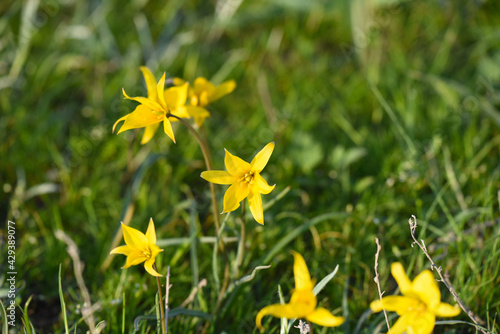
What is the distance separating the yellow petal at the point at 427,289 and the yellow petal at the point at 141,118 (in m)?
0.82

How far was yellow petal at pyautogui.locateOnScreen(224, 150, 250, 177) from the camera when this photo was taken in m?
1.36

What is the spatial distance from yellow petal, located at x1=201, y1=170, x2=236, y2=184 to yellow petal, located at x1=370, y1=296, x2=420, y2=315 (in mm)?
498

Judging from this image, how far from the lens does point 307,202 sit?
219 cm

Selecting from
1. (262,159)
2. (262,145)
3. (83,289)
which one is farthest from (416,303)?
(262,145)

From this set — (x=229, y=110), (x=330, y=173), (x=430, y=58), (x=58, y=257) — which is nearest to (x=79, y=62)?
(x=229, y=110)

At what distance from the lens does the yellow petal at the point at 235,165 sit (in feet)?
4.47

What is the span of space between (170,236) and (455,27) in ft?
7.50

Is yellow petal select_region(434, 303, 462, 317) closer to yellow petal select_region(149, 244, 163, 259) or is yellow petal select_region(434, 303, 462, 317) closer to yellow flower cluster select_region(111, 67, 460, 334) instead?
yellow flower cluster select_region(111, 67, 460, 334)

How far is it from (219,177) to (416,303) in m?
0.60

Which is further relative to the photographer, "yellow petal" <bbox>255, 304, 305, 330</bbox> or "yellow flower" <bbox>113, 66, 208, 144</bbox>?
"yellow flower" <bbox>113, 66, 208, 144</bbox>

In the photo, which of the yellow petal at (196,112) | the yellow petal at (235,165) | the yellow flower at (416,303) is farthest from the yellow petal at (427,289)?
the yellow petal at (196,112)

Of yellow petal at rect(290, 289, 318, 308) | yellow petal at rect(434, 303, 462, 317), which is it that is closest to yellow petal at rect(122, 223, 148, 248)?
yellow petal at rect(290, 289, 318, 308)

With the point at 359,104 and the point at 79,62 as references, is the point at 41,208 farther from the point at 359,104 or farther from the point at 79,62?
the point at 359,104

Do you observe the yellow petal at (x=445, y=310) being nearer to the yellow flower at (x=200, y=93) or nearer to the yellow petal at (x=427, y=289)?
the yellow petal at (x=427, y=289)
